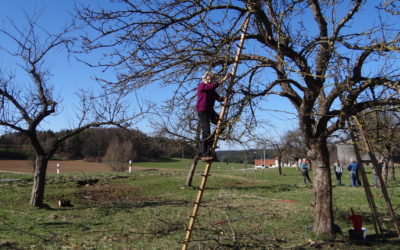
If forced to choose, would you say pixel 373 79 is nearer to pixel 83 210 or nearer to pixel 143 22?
pixel 143 22

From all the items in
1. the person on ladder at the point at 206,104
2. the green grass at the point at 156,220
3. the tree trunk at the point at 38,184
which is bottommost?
the green grass at the point at 156,220

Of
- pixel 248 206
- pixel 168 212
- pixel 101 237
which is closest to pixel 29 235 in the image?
pixel 101 237

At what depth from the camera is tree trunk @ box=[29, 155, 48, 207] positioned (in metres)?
11.7

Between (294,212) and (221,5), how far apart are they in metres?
7.84

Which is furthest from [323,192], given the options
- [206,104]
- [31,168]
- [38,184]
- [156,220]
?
[31,168]

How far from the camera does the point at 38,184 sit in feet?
38.6

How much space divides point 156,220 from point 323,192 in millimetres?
4635

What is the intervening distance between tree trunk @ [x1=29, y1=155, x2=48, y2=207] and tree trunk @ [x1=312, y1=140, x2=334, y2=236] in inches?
342

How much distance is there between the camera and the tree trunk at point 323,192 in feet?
24.6

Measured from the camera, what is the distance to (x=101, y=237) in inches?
309

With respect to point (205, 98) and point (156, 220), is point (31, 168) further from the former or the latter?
point (205, 98)

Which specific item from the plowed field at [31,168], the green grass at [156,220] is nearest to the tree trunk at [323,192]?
the green grass at [156,220]

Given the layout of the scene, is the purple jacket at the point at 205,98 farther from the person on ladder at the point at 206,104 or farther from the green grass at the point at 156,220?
the green grass at the point at 156,220

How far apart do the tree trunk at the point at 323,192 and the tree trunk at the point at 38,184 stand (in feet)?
28.5
